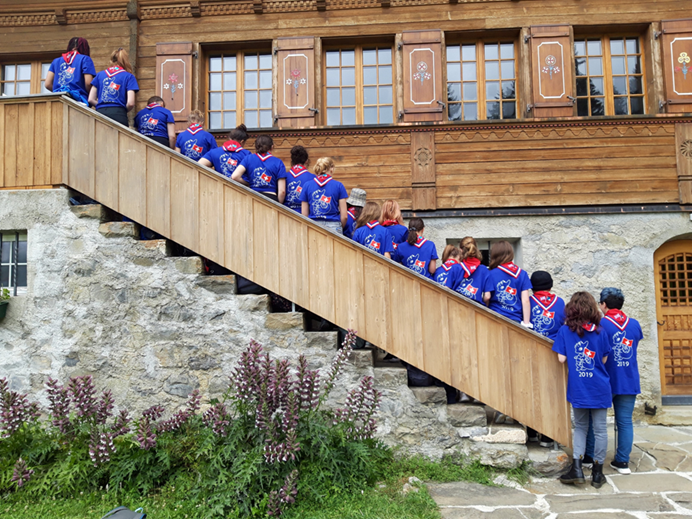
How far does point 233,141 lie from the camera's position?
5953mm

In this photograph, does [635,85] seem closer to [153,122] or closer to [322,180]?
[322,180]

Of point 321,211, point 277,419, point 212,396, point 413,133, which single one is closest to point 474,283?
point 321,211

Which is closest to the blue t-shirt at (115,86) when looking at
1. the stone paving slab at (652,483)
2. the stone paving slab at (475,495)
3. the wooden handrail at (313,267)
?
A: the wooden handrail at (313,267)

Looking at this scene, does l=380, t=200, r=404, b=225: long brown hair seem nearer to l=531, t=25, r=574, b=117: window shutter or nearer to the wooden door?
l=531, t=25, r=574, b=117: window shutter

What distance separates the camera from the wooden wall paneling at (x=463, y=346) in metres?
4.97

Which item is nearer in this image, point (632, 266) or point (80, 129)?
point (80, 129)

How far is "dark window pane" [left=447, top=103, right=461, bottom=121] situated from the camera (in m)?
8.27

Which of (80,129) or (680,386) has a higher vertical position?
(80,129)

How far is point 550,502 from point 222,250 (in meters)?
3.66

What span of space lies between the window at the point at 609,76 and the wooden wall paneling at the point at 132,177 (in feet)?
20.6

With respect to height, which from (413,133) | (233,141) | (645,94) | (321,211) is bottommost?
(321,211)

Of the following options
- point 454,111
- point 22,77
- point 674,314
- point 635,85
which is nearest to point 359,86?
point 454,111

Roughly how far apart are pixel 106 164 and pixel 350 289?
9.43 feet

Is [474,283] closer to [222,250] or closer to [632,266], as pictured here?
[222,250]
